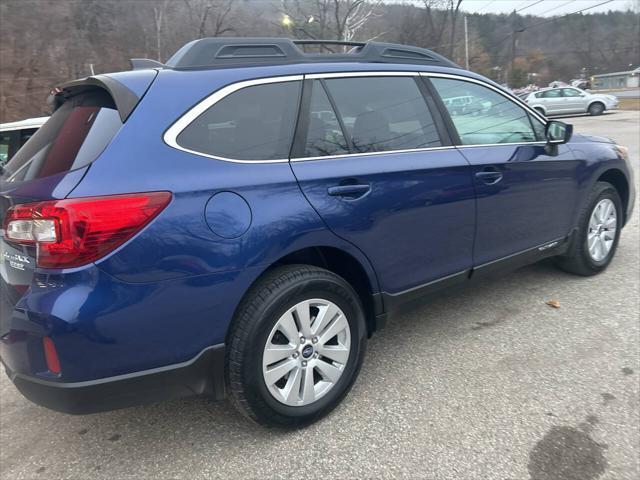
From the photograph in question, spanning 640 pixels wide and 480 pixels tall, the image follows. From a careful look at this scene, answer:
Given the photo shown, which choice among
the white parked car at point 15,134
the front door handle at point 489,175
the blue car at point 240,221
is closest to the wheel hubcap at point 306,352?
the blue car at point 240,221

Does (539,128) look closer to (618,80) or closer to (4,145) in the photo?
(4,145)

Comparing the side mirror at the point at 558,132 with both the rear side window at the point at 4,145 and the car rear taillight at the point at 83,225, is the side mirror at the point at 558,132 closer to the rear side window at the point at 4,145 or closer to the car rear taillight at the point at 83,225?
the car rear taillight at the point at 83,225

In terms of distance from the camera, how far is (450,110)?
324 centimetres

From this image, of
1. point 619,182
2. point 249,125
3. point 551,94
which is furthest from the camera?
point 551,94

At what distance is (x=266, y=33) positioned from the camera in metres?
29.7

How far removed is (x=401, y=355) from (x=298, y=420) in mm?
961

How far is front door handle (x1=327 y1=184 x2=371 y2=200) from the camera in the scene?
252cm

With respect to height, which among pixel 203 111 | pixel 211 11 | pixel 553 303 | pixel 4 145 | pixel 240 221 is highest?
pixel 211 11

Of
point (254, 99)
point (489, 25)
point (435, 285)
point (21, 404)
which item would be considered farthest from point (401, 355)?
point (489, 25)

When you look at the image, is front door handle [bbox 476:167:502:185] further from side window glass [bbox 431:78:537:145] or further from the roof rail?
the roof rail

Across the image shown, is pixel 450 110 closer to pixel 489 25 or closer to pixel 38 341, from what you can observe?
pixel 38 341

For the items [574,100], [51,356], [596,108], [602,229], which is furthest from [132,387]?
[596,108]

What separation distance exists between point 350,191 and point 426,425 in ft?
3.99

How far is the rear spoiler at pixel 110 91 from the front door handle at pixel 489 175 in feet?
6.71
